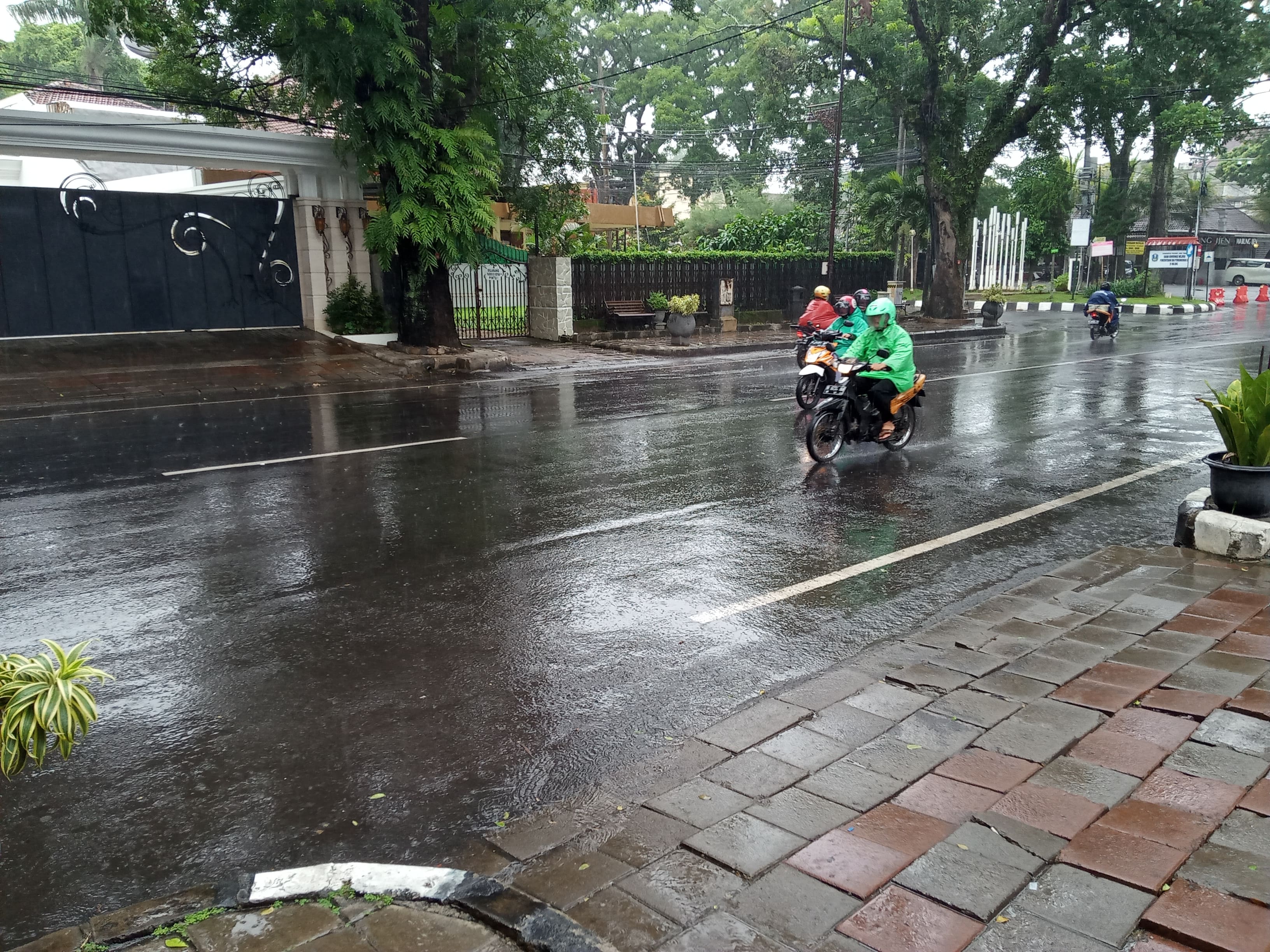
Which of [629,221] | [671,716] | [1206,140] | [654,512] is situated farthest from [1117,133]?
[671,716]

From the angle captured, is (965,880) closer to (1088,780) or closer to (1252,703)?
(1088,780)

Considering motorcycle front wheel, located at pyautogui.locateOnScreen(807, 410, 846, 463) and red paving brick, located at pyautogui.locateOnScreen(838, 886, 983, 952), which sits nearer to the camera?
red paving brick, located at pyautogui.locateOnScreen(838, 886, 983, 952)

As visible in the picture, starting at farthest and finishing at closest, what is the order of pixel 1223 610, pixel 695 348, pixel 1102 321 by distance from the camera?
1. pixel 1102 321
2. pixel 695 348
3. pixel 1223 610

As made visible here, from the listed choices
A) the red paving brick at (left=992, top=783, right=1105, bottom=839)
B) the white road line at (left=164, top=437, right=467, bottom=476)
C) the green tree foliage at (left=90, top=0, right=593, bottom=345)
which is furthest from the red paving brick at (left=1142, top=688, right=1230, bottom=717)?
the green tree foliage at (left=90, top=0, right=593, bottom=345)

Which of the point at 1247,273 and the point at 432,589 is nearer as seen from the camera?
the point at 432,589

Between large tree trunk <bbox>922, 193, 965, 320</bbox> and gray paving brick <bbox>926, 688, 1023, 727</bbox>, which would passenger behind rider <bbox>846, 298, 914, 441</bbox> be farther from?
large tree trunk <bbox>922, 193, 965, 320</bbox>

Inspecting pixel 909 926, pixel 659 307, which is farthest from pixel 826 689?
pixel 659 307

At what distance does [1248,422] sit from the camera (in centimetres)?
651

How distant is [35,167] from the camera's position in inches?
1016

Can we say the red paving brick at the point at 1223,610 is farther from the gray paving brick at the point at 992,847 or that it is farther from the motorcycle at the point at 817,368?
the motorcycle at the point at 817,368

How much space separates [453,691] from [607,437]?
6.67 m

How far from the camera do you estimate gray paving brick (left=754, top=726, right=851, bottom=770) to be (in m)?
3.83

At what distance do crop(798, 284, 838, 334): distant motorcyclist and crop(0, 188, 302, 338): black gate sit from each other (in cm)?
1092

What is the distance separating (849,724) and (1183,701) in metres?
1.46
